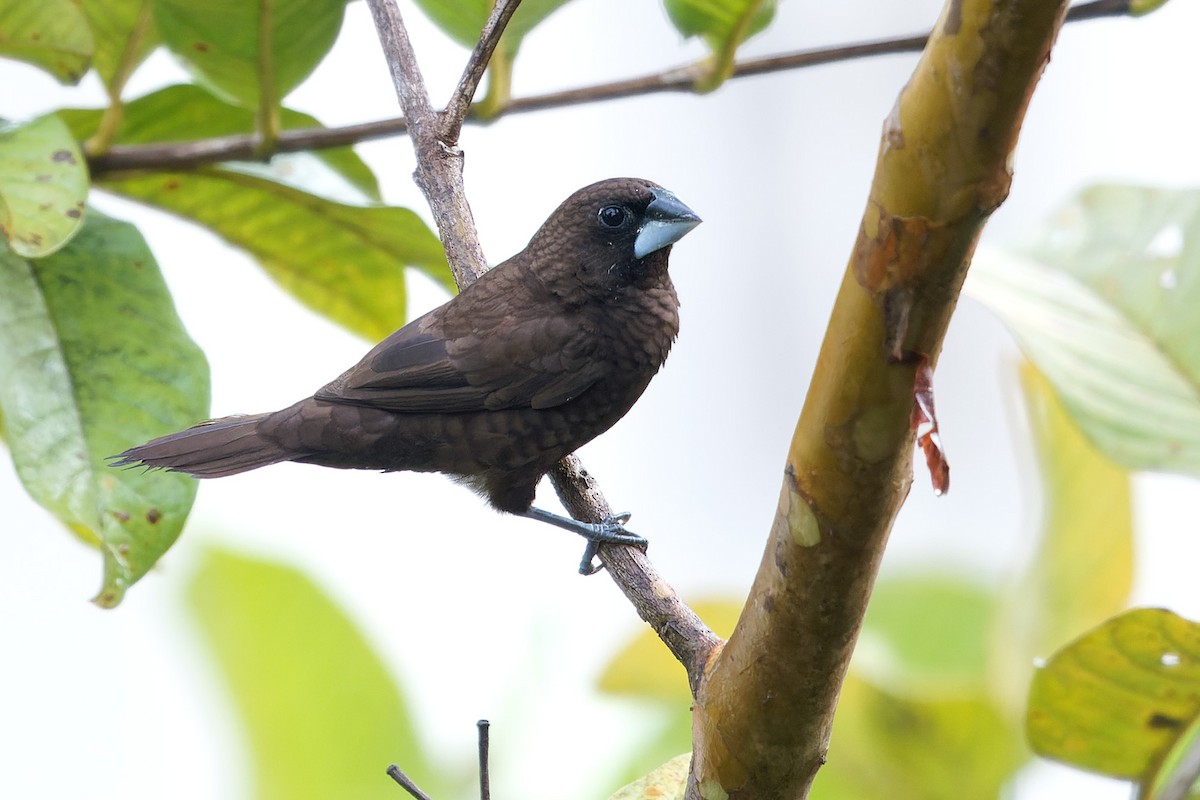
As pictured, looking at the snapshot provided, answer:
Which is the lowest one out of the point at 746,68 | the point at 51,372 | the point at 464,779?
the point at 464,779

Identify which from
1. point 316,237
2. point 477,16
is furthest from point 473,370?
point 477,16

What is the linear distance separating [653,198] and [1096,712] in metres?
1.36

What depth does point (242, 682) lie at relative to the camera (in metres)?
2.01

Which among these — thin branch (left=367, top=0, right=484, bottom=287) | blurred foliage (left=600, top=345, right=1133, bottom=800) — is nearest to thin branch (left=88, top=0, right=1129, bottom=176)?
thin branch (left=367, top=0, right=484, bottom=287)

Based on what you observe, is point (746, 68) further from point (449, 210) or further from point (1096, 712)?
point (1096, 712)

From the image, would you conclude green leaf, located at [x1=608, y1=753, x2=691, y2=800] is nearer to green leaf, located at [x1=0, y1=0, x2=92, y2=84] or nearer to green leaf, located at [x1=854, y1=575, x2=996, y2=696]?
green leaf, located at [x1=854, y1=575, x2=996, y2=696]

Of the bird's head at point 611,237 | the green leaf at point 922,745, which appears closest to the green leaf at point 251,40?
the bird's head at point 611,237

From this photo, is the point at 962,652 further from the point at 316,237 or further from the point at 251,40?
the point at 251,40

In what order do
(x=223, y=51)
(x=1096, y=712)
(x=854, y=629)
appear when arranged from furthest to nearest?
1. (x=223, y=51)
2. (x=1096, y=712)
3. (x=854, y=629)

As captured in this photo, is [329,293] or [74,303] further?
[329,293]

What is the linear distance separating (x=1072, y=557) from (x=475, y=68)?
120 cm

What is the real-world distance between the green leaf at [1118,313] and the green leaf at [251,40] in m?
1.18

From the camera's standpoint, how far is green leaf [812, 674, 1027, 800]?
1.58m

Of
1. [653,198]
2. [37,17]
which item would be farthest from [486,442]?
[37,17]
